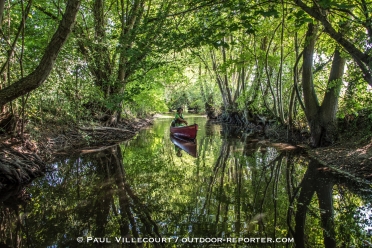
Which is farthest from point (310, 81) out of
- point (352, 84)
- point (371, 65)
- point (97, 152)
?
point (97, 152)

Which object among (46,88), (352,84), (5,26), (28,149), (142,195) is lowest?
(142,195)

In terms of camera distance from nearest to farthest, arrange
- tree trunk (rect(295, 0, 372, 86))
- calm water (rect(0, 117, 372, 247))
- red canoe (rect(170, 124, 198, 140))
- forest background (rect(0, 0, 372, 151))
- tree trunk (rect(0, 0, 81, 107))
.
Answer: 1. calm water (rect(0, 117, 372, 247))
2. tree trunk (rect(0, 0, 81, 107))
3. forest background (rect(0, 0, 372, 151))
4. tree trunk (rect(295, 0, 372, 86))
5. red canoe (rect(170, 124, 198, 140))

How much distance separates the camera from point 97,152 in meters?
10.1

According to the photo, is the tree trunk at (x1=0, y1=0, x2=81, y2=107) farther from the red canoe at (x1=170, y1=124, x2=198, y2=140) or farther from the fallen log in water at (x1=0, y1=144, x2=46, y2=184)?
the red canoe at (x1=170, y1=124, x2=198, y2=140)

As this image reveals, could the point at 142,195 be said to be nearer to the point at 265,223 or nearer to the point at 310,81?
the point at 265,223

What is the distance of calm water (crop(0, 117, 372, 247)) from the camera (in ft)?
12.4

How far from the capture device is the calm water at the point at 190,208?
378 centimetres

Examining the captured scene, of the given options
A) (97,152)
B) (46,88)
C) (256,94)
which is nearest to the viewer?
(46,88)

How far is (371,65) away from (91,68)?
34.3 ft

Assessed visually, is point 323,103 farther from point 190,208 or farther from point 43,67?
point 43,67

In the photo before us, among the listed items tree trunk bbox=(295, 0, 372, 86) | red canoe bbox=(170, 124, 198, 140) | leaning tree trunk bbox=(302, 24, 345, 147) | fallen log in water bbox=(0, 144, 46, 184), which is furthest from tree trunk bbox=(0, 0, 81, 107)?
red canoe bbox=(170, 124, 198, 140)

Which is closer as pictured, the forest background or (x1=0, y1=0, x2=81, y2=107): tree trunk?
(x1=0, y1=0, x2=81, y2=107): tree trunk

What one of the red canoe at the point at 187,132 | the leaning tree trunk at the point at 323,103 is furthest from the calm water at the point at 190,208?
the red canoe at the point at 187,132

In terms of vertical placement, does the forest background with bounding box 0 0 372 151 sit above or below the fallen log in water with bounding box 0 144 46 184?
above
